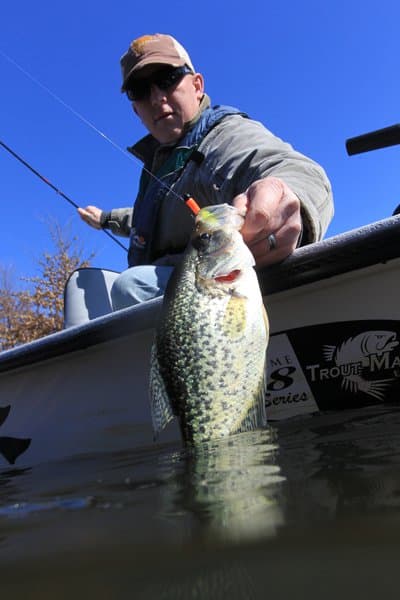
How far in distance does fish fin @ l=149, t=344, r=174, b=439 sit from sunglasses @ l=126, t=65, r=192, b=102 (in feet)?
8.24

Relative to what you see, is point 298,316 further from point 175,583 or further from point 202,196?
point 175,583

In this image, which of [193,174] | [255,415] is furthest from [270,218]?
[193,174]

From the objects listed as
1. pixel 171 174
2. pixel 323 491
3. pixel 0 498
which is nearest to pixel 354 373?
pixel 323 491

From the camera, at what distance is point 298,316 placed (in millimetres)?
2393

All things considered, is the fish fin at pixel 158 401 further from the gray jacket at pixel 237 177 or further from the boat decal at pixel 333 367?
the gray jacket at pixel 237 177

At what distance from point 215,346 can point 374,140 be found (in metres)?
1.55

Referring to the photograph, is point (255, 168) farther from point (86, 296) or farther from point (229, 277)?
point (86, 296)

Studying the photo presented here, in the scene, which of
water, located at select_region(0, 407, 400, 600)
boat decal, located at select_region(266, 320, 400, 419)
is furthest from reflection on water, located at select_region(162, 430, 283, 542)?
boat decal, located at select_region(266, 320, 400, 419)

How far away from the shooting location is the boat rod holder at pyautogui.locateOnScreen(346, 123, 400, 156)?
2.63 metres

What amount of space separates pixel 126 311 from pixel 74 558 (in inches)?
77.8

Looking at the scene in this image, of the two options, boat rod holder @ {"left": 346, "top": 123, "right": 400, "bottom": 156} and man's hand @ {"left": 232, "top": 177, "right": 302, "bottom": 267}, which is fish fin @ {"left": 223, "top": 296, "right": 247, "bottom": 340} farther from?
boat rod holder @ {"left": 346, "top": 123, "right": 400, "bottom": 156}

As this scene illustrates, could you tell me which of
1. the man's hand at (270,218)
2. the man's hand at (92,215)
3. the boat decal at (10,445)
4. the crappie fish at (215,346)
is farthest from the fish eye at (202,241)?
the man's hand at (92,215)

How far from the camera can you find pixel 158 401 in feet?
6.89

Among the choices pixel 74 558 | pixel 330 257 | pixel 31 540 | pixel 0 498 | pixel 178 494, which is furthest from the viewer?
pixel 330 257
